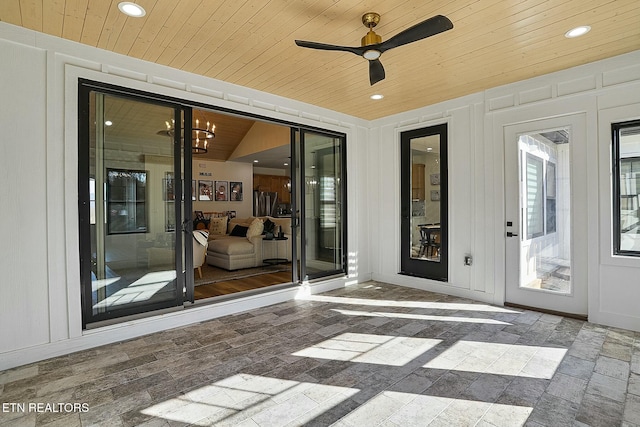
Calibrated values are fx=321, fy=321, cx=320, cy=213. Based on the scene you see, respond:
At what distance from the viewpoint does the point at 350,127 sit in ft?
18.3

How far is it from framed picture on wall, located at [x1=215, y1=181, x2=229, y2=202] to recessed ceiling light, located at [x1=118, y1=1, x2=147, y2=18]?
25.3ft

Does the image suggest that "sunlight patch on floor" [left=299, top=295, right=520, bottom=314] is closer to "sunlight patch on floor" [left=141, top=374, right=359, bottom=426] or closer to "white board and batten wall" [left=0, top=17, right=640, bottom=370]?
"white board and batten wall" [left=0, top=17, right=640, bottom=370]

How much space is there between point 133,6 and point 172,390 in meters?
2.89

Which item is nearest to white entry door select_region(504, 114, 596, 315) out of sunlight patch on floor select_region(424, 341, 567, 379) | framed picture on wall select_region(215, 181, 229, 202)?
sunlight patch on floor select_region(424, 341, 567, 379)

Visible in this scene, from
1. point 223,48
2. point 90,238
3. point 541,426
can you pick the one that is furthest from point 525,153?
point 90,238

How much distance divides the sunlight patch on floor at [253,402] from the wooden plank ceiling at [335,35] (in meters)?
2.86

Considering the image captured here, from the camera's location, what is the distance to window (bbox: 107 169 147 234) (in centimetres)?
322

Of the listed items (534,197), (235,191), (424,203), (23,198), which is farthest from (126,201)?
(235,191)

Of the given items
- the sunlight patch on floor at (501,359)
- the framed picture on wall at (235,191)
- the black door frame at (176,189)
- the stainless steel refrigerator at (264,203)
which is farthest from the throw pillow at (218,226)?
the sunlight patch on floor at (501,359)

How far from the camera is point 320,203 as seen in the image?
5.24m

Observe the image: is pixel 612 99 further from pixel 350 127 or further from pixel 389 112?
pixel 350 127

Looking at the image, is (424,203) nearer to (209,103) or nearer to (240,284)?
(240,284)

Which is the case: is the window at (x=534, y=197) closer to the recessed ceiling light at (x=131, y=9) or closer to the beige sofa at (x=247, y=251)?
the beige sofa at (x=247, y=251)

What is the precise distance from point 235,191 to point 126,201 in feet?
23.7
